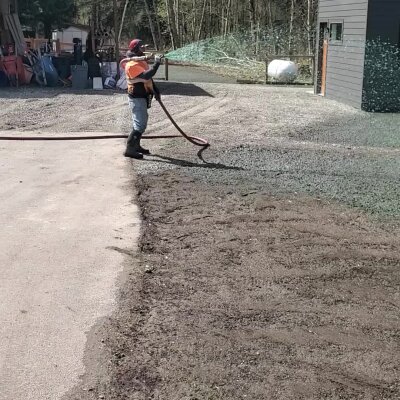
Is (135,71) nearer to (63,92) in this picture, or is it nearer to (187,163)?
(187,163)

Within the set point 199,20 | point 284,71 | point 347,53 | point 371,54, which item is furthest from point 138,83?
point 199,20

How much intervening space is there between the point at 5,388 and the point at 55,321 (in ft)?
2.72

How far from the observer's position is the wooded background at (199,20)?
108 ft

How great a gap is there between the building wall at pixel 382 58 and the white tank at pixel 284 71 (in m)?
8.99

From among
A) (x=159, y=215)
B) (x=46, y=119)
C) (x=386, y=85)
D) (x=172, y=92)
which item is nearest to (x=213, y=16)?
(x=172, y=92)

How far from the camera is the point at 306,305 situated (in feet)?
14.9

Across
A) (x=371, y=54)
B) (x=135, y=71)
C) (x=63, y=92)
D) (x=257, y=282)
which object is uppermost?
(x=135, y=71)

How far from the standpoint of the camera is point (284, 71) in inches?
998

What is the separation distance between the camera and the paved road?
3.65 meters

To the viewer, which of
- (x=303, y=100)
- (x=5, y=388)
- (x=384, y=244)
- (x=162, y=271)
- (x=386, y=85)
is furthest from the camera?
(x=303, y=100)

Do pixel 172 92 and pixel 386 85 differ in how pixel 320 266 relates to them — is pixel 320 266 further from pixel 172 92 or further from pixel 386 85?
pixel 172 92

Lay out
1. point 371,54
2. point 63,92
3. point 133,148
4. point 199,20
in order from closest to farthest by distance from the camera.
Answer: point 133,148 < point 371,54 < point 63,92 < point 199,20

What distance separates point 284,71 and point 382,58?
9206mm

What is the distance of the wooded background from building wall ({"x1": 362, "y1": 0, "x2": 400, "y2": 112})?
1092 centimetres
